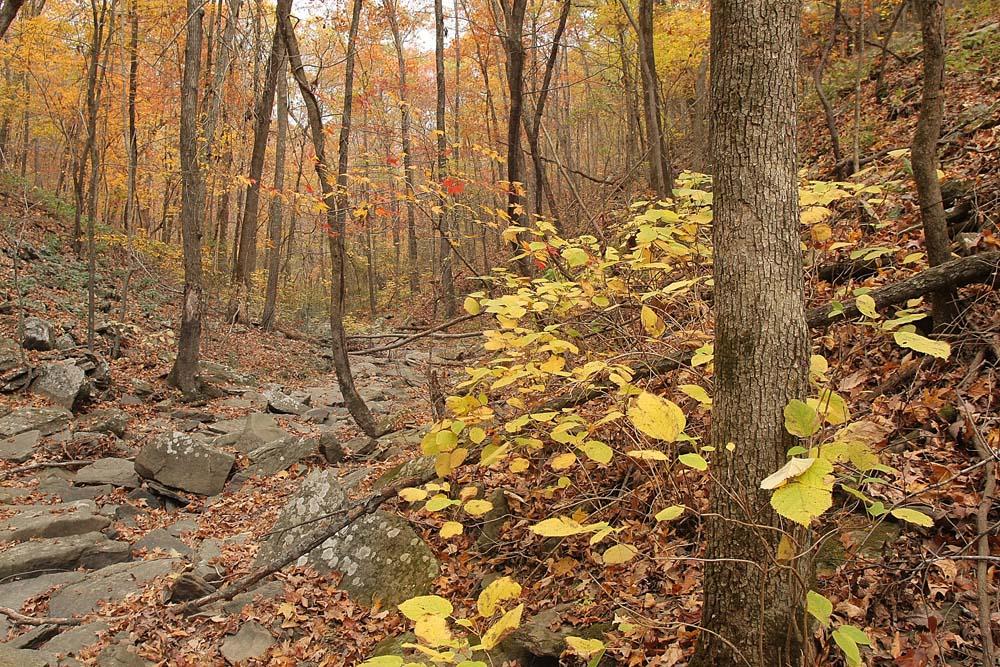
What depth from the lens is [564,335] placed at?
4.21m

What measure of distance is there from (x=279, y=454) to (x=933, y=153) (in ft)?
23.4

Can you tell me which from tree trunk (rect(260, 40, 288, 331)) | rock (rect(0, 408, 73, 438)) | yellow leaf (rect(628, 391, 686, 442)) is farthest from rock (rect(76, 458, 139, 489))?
tree trunk (rect(260, 40, 288, 331))

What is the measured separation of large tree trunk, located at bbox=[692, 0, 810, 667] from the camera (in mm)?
1914

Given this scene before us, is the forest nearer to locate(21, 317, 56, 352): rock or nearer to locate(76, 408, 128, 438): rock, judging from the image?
locate(76, 408, 128, 438): rock

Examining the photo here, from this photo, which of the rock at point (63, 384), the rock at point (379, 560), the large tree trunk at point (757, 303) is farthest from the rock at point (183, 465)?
the large tree trunk at point (757, 303)

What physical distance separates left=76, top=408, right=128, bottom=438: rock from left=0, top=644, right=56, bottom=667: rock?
555 centimetres

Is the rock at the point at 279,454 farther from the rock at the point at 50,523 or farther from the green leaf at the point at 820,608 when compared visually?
the green leaf at the point at 820,608

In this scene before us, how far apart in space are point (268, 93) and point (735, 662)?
42.1 feet

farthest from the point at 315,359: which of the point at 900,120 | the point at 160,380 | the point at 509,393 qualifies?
the point at 900,120

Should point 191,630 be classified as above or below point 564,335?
below

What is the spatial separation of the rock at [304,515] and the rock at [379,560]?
0.69ft

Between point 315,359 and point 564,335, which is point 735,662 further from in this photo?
point 315,359

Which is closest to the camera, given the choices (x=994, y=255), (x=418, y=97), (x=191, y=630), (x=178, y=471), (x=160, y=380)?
(x=994, y=255)

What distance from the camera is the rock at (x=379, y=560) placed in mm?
4008
